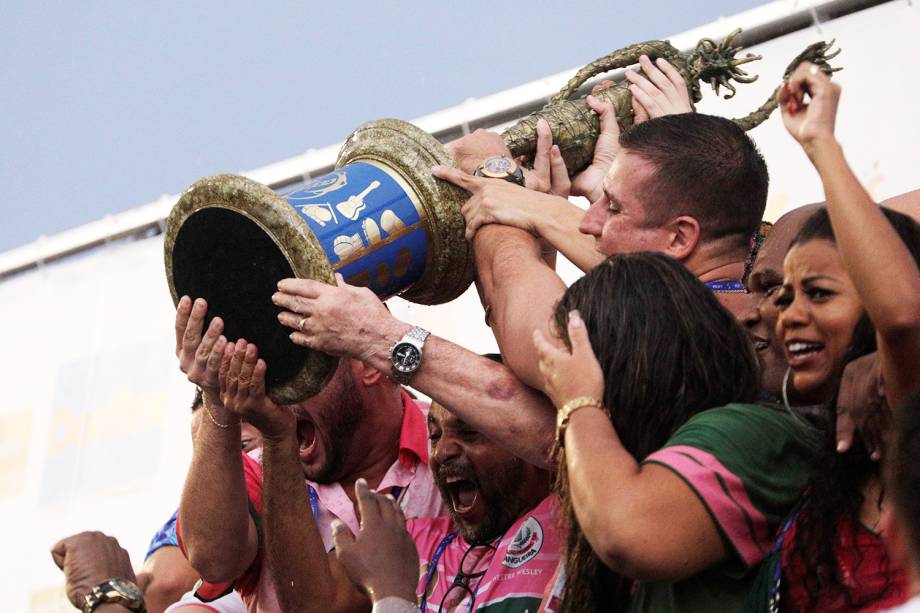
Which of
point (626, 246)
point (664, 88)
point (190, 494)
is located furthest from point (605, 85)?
point (190, 494)

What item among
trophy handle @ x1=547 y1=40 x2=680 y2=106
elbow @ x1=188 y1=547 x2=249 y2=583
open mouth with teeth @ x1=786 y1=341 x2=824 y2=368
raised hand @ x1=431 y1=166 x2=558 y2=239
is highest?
trophy handle @ x1=547 y1=40 x2=680 y2=106

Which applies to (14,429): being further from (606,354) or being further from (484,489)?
(606,354)

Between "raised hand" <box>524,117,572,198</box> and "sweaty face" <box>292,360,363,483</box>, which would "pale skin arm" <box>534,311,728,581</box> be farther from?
"sweaty face" <box>292,360,363,483</box>

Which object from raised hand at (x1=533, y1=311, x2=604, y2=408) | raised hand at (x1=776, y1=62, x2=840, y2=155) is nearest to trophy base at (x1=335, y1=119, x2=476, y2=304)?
raised hand at (x1=533, y1=311, x2=604, y2=408)

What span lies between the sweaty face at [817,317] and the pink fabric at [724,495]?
1.01ft

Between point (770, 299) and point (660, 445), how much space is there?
0.60 m

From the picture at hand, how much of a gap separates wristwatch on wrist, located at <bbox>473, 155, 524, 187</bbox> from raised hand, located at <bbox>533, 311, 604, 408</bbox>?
78 centimetres

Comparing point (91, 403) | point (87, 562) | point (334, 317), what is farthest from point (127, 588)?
point (91, 403)

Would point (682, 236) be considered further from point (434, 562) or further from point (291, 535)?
point (291, 535)

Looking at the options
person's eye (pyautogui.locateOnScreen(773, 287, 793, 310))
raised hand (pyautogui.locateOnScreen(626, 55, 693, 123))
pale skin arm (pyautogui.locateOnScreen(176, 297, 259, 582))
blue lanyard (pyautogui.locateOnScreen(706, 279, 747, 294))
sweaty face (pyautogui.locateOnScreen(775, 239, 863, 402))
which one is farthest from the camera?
raised hand (pyautogui.locateOnScreen(626, 55, 693, 123))

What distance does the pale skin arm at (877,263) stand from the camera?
2.09 metres

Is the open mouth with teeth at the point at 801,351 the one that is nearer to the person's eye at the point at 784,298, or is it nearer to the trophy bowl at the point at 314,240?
the person's eye at the point at 784,298

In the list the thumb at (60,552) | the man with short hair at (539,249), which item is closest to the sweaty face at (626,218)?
the man with short hair at (539,249)

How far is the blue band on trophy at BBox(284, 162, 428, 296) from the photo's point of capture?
2.91 m
